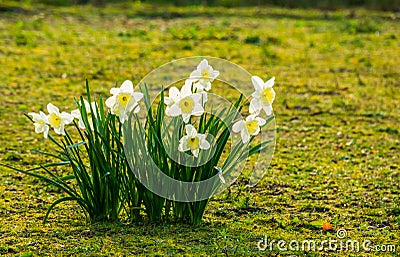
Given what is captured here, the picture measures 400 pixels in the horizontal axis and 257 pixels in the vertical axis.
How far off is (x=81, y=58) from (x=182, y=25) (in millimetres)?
2883

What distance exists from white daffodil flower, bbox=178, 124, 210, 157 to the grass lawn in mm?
510

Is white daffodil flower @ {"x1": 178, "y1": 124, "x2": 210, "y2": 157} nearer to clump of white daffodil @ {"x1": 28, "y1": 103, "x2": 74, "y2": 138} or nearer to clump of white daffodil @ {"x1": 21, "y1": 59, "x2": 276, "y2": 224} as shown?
clump of white daffodil @ {"x1": 21, "y1": 59, "x2": 276, "y2": 224}

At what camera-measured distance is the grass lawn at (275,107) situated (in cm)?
393

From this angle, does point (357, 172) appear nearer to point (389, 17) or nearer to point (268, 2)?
point (389, 17)

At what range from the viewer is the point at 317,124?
22.5ft

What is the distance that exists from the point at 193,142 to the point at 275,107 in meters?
3.85

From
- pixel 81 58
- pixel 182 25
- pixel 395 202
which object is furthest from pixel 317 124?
pixel 182 25

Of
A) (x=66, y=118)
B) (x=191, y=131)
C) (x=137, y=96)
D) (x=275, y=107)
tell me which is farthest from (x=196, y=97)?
(x=275, y=107)

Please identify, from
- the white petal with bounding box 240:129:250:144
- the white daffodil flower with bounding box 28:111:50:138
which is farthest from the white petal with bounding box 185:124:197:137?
the white daffodil flower with bounding box 28:111:50:138

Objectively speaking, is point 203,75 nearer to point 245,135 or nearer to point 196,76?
point 196,76

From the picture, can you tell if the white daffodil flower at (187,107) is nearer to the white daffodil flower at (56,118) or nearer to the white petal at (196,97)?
the white petal at (196,97)

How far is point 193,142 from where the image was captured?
12.1 ft

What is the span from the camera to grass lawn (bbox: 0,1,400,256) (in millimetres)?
3928

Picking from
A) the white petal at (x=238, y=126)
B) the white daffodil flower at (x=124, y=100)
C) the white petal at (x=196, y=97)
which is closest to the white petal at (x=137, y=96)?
the white daffodil flower at (x=124, y=100)
